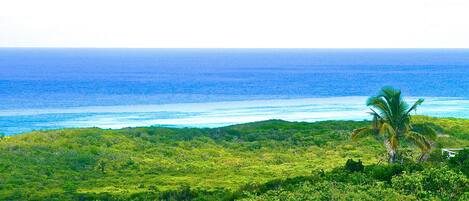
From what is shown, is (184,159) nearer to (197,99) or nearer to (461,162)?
(461,162)

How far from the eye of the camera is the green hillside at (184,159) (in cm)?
3751

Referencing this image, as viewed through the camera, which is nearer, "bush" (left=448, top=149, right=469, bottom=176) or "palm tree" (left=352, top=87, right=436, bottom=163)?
"bush" (left=448, top=149, right=469, bottom=176)

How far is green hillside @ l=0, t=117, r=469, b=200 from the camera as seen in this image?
3751 cm

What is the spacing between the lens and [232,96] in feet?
411

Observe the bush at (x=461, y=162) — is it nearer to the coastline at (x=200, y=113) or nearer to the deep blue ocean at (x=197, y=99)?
the coastline at (x=200, y=113)

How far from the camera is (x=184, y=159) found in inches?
2030

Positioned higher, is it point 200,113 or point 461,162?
point 461,162

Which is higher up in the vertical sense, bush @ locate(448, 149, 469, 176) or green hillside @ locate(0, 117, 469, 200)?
bush @ locate(448, 149, 469, 176)

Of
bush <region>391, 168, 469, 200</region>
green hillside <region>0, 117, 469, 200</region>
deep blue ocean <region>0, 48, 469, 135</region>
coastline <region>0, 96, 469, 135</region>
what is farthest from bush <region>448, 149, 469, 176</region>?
deep blue ocean <region>0, 48, 469, 135</region>

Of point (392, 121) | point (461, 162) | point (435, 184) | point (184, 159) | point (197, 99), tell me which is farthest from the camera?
point (197, 99)

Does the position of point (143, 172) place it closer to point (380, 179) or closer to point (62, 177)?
point (62, 177)

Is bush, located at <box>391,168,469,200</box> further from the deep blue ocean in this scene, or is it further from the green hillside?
the deep blue ocean

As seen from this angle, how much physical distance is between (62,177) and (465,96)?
307 ft

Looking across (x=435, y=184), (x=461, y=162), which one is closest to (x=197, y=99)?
(x=461, y=162)
